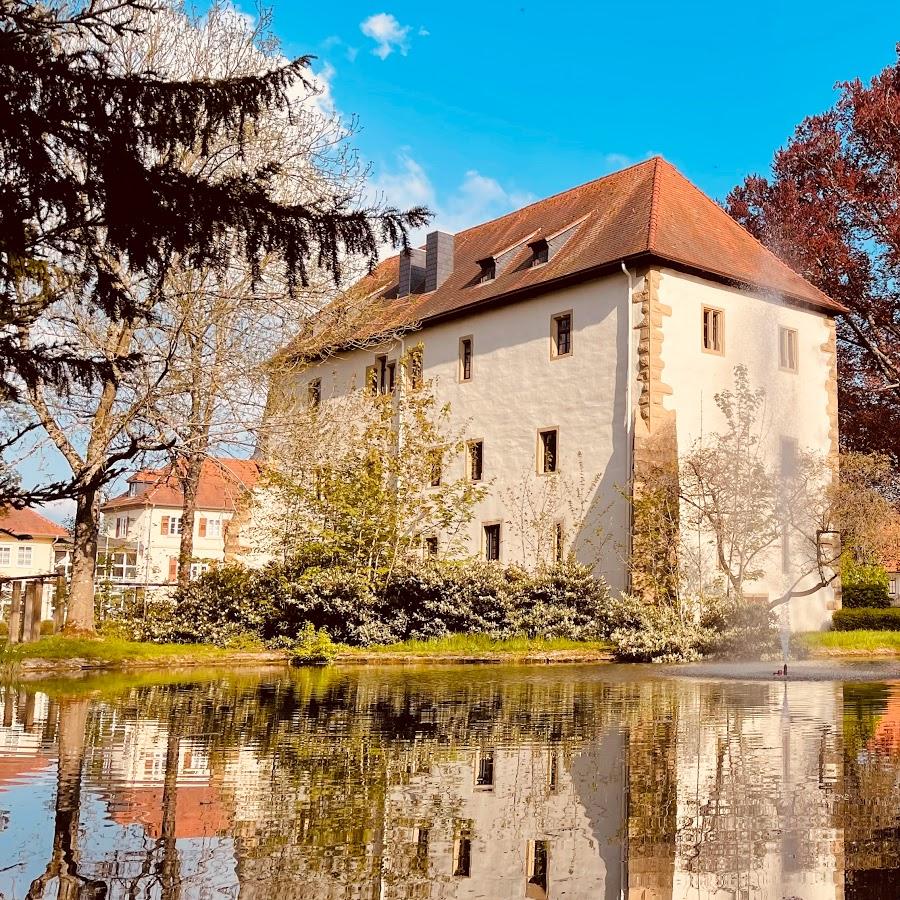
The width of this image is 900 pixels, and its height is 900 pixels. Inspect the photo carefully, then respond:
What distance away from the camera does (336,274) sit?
21.0ft

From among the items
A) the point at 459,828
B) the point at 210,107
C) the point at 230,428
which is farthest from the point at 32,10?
the point at 230,428

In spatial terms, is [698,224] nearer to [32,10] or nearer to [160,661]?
[160,661]

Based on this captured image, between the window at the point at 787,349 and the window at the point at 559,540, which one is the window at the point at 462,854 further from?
the window at the point at 787,349

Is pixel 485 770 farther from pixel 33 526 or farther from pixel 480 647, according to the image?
pixel 33 526

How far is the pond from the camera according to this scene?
3596mm

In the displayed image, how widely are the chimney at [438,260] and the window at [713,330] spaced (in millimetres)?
9344

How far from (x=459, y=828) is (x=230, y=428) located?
1307 cm

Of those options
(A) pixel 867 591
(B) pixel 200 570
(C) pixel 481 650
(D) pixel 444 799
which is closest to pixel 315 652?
(C) pixel 481 650

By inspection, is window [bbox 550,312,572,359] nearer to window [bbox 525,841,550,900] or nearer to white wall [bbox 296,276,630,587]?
white wall [bbox 296,276,630,587]

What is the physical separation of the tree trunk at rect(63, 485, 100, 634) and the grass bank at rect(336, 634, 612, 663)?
4.31 metres

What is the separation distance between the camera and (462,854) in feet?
13.0

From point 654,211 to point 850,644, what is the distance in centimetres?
1081

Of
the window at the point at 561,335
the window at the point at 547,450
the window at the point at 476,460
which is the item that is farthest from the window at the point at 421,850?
the window at the point at 476,460

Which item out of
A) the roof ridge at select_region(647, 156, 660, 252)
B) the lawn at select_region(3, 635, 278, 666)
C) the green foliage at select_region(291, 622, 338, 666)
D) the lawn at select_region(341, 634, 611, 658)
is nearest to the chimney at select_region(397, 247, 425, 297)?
the roof ridge at select_region(647, 156, 660, 252)
